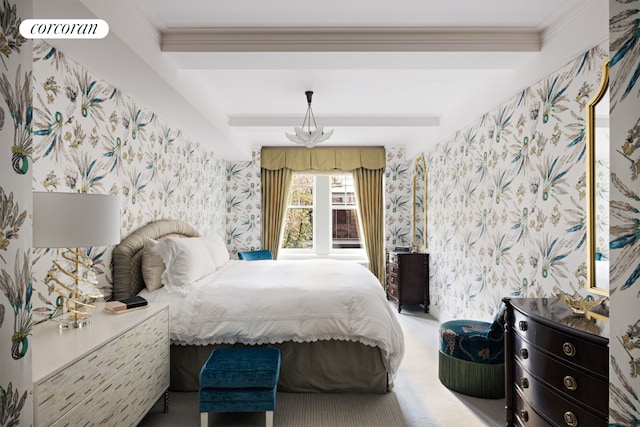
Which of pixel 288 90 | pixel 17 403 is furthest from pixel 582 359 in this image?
pixel 288 90

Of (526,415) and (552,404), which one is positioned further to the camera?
(526,415)

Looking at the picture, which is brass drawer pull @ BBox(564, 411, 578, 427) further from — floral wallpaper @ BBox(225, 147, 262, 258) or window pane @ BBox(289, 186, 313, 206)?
window pane @ BBox(289, 186, 313, 206)

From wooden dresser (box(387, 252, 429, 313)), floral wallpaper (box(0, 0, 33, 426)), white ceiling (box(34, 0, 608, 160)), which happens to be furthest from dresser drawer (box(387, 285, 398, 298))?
floral wallpaper (box(0, 0, 33, 426))

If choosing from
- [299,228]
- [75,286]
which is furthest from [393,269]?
[75,286]

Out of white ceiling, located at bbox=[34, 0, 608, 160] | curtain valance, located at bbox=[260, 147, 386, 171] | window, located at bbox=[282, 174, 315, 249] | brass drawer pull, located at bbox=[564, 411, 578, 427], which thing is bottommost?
brass drawer pull, located at bbox=[564, 411, 578, 427]

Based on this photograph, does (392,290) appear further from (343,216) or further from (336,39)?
(336,39)

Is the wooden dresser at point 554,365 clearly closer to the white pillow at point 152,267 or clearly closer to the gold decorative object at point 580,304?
the gold decorative object at point 580,304

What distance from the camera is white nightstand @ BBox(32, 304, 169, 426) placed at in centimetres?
132

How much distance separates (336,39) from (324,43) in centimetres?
9

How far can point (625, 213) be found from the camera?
37.2 inches

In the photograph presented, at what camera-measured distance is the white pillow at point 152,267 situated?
8.93ft

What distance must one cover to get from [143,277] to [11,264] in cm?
183

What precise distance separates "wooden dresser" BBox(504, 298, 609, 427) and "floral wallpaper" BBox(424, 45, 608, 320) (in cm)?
53

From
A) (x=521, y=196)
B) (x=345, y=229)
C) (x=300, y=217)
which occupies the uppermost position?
(x=521, y=196)
